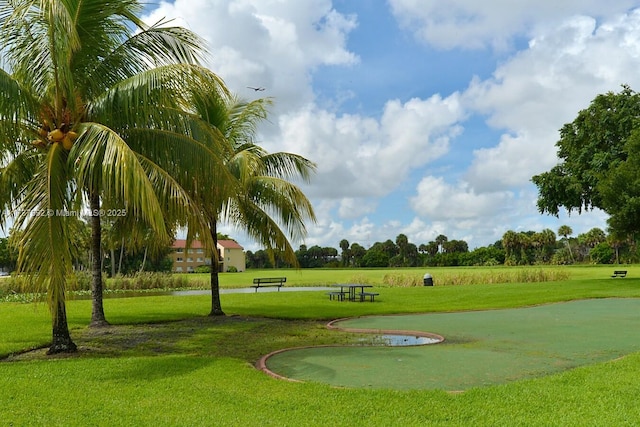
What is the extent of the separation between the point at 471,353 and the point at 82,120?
8282 mm

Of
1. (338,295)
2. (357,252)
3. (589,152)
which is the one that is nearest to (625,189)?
(589,152)

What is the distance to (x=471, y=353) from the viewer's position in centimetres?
902

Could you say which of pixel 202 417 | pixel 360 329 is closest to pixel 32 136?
pixel 202 417

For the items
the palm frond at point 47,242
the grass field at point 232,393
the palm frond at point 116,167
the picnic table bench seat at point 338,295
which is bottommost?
the grass field at point 232,393

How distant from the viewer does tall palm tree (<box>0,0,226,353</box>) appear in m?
7.81

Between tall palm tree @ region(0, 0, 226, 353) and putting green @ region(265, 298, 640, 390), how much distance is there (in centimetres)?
324

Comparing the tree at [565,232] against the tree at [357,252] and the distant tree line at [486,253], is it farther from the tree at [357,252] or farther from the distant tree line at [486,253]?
the tree at [357,252]

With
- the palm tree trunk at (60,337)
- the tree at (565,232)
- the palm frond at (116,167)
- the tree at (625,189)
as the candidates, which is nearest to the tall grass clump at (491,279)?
the tree at (625,189)

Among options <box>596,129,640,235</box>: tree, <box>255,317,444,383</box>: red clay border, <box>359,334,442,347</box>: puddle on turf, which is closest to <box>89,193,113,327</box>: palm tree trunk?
<box>255,317,444,383</box>: red clay border

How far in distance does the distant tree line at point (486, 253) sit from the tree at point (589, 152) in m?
46.8

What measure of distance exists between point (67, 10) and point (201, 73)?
240 cm

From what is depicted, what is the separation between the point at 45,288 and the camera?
7941mm

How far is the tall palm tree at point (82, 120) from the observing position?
307 inches

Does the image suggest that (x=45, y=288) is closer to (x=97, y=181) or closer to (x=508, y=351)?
(x=97, y=181)
